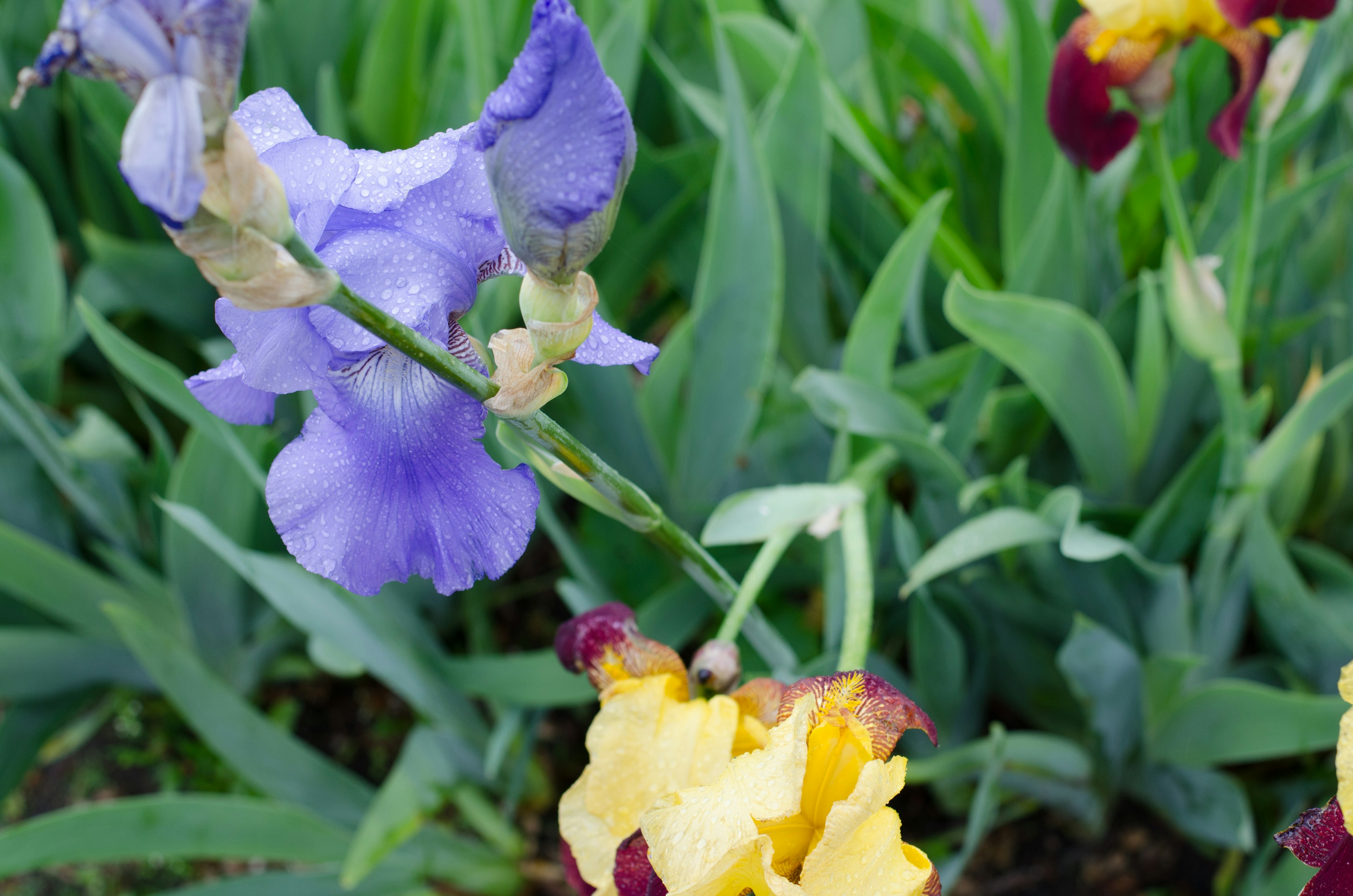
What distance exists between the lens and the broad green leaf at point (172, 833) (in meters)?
0.72

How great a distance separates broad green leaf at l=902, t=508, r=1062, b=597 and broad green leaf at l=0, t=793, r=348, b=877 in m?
0.54

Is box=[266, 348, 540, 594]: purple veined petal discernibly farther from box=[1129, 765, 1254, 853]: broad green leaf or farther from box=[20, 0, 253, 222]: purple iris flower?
box=[1129, 765, 1254, 853]: broad green leaf

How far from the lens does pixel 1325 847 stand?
339mm

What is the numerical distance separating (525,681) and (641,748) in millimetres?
432

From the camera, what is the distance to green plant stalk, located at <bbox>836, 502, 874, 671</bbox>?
448 millimetres

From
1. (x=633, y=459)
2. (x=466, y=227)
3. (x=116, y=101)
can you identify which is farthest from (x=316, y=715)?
(x=466, y=227)

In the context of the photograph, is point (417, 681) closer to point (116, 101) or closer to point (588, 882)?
point (588, 882)

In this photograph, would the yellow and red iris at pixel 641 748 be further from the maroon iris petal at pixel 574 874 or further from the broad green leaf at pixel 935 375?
the broad green leaf at pixel 935 375

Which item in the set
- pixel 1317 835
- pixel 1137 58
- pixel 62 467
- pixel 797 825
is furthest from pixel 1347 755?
pixel 62 467

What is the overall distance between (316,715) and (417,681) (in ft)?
1.40

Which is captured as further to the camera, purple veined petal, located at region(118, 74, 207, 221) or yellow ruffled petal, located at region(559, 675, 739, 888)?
yellow ruffled petal, located at region(559, 675, 739, 888)

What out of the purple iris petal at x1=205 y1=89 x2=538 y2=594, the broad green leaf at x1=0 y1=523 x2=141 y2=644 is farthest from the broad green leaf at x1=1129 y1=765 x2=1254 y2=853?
the broad green leaf at x1=0 y1=523 x2=141 y2=644

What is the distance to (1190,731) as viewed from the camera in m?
0.77

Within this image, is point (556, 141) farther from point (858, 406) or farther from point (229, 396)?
point (858, 406)
